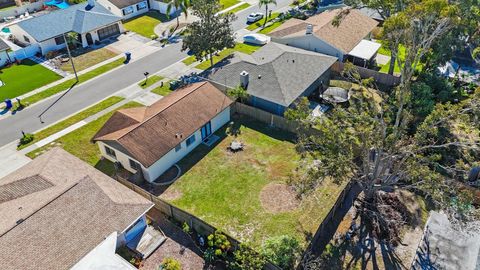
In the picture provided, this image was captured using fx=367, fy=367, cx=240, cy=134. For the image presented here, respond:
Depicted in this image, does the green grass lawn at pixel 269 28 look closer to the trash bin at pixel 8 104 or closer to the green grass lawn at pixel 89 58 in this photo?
the green grass lawn at pixel 89 58

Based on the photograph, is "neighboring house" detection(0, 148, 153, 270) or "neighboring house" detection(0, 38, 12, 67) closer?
"neighboring house" detection(0, 148, 153, 270)

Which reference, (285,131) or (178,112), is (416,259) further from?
(178,112)

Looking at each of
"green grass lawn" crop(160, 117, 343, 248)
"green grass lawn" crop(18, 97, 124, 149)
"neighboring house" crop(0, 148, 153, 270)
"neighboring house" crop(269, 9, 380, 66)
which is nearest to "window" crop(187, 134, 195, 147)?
"green grass lawn" crop(160, 117, 343, 248)

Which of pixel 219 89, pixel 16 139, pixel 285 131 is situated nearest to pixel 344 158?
pixel 285 131

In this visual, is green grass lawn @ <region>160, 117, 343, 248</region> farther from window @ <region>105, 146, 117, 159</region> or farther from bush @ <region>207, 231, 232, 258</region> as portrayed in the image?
window @ <region>105, 146, 117, 159</region>

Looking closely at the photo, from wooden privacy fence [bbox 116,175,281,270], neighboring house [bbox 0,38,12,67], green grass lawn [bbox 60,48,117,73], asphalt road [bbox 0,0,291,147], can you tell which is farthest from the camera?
green grass lawn [bbox 60,48,117,73]

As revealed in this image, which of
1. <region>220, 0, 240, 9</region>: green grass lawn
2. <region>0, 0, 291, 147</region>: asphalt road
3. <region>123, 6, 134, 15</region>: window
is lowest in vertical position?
<region>0, 0, 291, 147</region>: asphalt road
